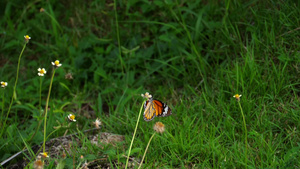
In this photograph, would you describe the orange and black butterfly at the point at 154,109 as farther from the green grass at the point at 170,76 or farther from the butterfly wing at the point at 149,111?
the green grass at the point at 170,76

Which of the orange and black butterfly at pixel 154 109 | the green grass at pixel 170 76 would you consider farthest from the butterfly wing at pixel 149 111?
the green grass at pixel 170 76

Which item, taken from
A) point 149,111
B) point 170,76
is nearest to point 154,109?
point 149,111

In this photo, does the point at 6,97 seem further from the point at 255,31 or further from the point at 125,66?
the point at 255,31

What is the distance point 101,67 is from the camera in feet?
11.4

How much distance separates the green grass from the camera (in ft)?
7.27

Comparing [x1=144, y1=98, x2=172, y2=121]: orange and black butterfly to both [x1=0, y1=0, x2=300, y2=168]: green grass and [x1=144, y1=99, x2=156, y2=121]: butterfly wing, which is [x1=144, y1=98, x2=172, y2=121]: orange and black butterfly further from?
[x1=0, y1=0, x2=300, y2=168]: green grass

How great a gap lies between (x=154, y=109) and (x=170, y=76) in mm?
1054

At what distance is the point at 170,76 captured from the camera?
10.5 feet

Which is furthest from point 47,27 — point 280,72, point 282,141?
point 282,141

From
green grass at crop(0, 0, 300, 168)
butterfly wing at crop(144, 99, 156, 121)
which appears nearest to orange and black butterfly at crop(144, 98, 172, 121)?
butterfly wing at crop(144, 99, 156, 121)

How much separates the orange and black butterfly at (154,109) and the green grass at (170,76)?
14 centimetres

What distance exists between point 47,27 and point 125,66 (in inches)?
50.8

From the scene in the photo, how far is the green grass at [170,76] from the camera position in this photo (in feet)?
7.27

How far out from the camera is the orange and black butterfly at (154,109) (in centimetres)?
214
